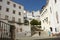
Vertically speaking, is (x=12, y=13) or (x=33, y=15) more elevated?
(x=33, y=15)

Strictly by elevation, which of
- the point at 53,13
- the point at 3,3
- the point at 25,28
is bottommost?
the point at 25,28

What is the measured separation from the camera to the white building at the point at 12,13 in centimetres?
4631

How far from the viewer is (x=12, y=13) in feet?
163

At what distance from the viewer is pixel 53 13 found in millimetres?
38500

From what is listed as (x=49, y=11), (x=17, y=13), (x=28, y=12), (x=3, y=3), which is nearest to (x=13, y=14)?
(x=17, y=13)

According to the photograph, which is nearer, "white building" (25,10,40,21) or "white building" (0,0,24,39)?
"white building" (0,0,24,39)

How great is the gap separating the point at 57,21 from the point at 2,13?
18.4 meters

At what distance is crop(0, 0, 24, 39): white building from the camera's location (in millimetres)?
46306

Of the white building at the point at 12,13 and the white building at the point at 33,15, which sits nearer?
the white building at the point at 12,13

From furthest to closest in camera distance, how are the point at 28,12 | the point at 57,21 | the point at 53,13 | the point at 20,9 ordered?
the point at 28,12
the point at 20,9
the point at 53,13
the point at 57,21

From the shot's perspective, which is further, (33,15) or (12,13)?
(33,15)

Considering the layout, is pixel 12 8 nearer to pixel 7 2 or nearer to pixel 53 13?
pixel 7 2

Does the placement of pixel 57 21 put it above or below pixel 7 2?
below

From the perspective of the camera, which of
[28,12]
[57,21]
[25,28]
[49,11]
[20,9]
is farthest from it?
[28,12]
